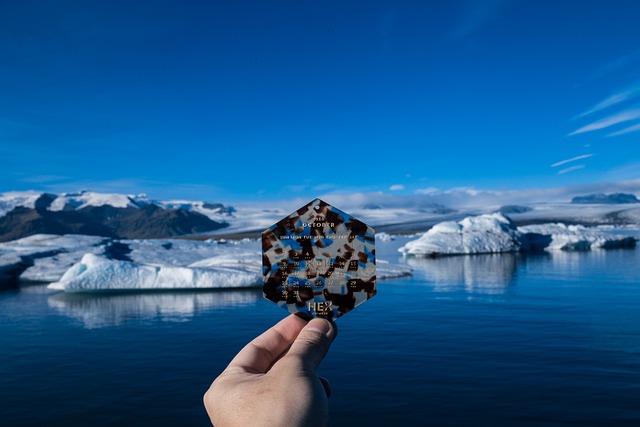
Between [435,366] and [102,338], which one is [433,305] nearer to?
[435,366]

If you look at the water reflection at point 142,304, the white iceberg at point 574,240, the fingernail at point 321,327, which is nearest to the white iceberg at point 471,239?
the white iceberg at point 574,240

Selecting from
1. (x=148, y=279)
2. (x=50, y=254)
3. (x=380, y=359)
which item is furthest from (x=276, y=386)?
(x=50, y=254)

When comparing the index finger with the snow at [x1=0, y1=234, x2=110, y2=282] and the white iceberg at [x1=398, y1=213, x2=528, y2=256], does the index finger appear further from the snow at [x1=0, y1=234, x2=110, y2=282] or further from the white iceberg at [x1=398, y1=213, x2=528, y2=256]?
the white iceberg at [x1=398, y1=213, x2=528, y2=256]

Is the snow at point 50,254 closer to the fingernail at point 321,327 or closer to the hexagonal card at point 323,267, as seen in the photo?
the hexagonal card at point 323,267

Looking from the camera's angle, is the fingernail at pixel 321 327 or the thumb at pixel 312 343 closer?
the thumb at pixel 312 343

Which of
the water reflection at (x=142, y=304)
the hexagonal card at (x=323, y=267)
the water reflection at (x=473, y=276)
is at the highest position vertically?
the hexagonal card at (x=323, y=267)

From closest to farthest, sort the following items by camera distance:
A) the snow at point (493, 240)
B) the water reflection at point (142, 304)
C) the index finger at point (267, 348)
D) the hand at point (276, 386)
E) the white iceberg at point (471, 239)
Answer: the hand at point (276, 386)
the index finger at point (267, 348)
the water reflection at point (142, 304)
the white iceberg at point (471, 239)
the snow at point (493, 240)

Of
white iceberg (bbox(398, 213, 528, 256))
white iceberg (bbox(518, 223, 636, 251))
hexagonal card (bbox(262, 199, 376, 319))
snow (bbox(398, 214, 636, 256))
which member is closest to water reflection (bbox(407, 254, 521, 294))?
white iceberg (bbox(398, 213, 528, 256))
